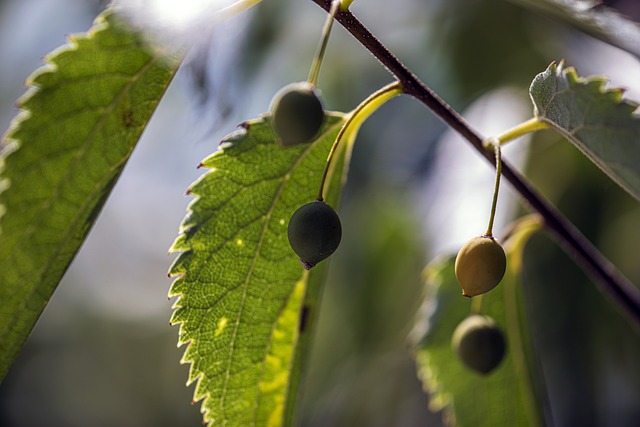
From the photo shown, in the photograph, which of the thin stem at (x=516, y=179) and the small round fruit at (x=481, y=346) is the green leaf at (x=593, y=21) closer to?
the thin stem at (x=516, y=179)

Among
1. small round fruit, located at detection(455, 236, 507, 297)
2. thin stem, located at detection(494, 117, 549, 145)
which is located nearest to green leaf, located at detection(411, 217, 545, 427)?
thin stem, located at detection(494, 117, 549, 145)

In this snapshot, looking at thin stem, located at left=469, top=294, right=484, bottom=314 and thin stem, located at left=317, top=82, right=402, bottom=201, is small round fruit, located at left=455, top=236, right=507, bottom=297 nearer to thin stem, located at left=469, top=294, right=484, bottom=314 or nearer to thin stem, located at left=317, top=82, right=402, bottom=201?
thin stem, located at left=317, top=82, right=402, bottom=201

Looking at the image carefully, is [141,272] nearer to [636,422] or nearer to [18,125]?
[636,422]

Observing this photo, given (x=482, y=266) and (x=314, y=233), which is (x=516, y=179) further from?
(x=314, y=233)

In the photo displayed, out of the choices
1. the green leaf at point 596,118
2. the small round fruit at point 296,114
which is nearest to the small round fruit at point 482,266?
the green leaf at point 596,118

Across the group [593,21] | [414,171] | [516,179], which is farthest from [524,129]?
[414,171]
